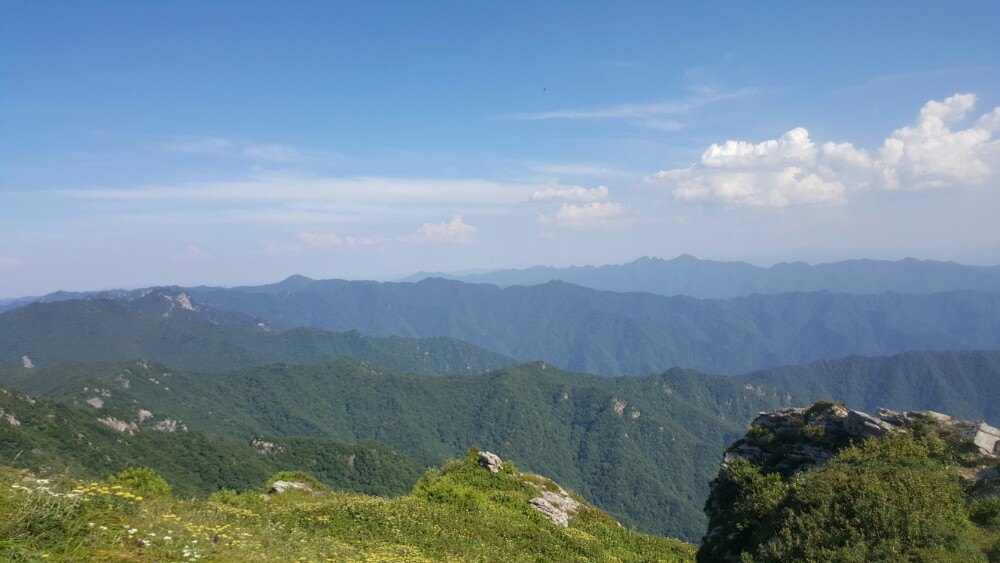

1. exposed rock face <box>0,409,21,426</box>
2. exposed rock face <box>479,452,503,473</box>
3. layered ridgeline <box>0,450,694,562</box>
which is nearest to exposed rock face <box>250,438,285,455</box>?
exposed rock face <box>0,409,21,426</box>

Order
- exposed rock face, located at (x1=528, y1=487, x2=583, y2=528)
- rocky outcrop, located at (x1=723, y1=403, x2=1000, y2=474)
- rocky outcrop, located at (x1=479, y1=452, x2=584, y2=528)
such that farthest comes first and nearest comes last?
1. rocky outcrop, located at (x1=479, y1=452, x2=584, y2=528)
2. exposed rock face, located at (x1=528, y1=487, x2=583, y2=528)
3. rocky outcrop, located at (x1=723, y1=403, x2=1000, y2=474)

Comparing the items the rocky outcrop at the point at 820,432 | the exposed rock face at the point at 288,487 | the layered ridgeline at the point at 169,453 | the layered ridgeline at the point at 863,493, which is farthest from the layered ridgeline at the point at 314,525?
the layered ridgeline at the point at 169,453

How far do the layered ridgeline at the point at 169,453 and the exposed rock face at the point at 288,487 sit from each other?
319ft

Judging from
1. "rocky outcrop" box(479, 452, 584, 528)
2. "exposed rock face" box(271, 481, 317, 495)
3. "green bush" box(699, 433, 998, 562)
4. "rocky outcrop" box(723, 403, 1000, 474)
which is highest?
"green bush" box(699, 433, 998, 562)

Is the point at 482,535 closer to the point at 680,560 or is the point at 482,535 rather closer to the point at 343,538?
the point at 343,538

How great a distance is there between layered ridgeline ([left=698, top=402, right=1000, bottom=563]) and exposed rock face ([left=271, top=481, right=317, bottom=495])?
115ft

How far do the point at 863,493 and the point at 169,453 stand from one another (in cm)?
19759

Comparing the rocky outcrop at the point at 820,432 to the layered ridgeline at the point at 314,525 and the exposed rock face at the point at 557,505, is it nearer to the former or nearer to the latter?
the layered ridgeline at the point at 314,525

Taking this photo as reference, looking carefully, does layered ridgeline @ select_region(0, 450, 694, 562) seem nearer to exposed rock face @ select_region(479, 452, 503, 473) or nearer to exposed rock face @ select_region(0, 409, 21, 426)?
exposed rock face @ select_region(479, 452, 503, 473)

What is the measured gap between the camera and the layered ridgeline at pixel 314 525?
35.1ft

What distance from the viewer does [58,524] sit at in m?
10.6

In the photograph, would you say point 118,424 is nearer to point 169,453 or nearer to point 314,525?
point 169,453

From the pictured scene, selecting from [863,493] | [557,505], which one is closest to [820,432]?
[863,493]

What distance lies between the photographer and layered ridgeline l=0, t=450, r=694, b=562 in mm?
10711
